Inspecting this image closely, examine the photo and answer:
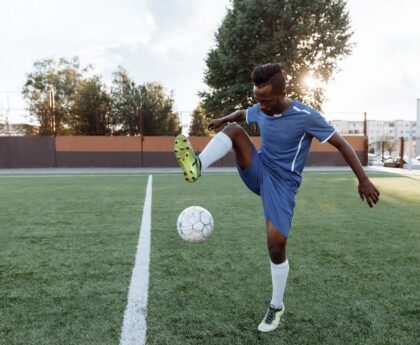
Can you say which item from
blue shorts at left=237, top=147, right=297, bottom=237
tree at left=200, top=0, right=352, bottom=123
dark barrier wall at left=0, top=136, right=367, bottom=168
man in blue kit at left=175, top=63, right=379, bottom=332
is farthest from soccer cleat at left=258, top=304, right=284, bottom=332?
tree at left=200, top=0, right=352, bottom=123

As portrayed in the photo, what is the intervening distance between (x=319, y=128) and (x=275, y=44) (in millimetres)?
26873

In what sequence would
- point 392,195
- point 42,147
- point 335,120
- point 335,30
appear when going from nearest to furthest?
1. point 392,195
2. point 42,147
3. point 335,120
4. point 335,30

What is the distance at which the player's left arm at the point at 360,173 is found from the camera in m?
2.60

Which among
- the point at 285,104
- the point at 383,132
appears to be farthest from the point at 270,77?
the point at 383,132

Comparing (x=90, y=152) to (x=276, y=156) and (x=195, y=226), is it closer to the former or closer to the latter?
(x=195, y=226)

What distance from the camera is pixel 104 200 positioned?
921cm

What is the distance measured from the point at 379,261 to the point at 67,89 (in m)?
43.7

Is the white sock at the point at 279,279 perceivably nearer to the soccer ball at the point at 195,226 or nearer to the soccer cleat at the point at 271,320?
the soccer cleat at the point at 271,320

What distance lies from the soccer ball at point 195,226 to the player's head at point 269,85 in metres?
1.20

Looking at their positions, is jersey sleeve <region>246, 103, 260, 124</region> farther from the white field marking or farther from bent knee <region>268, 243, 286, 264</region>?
the white field marking

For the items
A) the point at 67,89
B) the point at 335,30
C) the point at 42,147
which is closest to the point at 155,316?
the point at 42,147

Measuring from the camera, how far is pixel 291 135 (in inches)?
110

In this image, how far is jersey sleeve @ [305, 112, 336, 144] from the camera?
8.93 feet

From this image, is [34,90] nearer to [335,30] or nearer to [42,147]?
[42,147]
